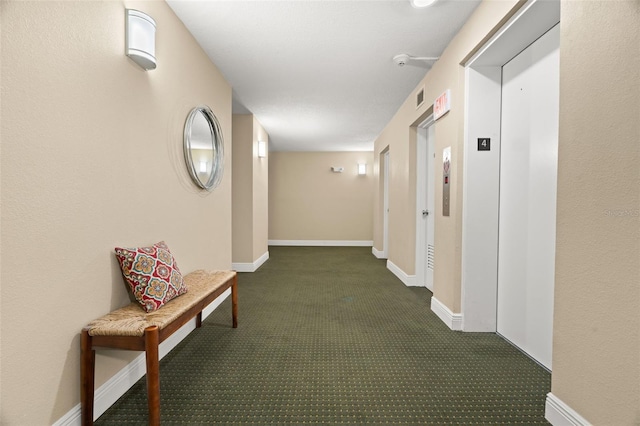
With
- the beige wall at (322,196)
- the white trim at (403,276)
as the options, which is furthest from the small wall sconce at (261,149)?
the white trim at (403,276)

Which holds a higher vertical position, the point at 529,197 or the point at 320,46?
the point at 320,46

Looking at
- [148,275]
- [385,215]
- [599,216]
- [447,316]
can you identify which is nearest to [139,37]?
[148,275]

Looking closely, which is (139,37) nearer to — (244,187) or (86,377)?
(86,377)

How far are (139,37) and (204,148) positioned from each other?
113 cm

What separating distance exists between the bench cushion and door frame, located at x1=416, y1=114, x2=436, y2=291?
2.84 metres

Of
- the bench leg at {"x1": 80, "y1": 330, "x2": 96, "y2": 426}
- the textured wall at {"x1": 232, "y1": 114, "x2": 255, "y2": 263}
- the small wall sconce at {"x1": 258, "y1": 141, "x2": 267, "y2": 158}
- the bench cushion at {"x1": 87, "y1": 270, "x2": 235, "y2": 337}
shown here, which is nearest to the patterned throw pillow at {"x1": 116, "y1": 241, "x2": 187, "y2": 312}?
the bench cushion at {"x1": 87, "y1": 270, "x2": 235, "y2": 337}

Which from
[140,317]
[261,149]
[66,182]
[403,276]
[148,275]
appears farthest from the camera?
[261,149]

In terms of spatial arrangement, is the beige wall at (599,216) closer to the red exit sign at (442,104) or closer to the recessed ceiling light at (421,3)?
the recessed ceiling light at (421,3)

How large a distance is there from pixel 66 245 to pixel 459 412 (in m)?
2.05

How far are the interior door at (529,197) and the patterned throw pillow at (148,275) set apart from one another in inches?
93.5

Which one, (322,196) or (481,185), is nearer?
(481,185)

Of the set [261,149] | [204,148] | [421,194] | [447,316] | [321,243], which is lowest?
[321,243]

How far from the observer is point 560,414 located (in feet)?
4.57

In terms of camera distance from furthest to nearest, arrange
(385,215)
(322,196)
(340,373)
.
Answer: (322,196)
(385,215)
(340,373)
